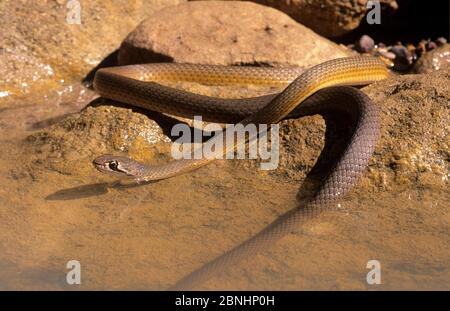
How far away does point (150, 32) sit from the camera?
812 cm

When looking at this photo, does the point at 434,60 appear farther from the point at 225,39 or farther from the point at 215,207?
the point at 215,207

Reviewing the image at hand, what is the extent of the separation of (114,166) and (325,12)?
4.36 metres

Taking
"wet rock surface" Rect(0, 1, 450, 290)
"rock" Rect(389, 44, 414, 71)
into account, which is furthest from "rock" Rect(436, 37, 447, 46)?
"wet rock surface" Rect(0, 1, 450, 290)

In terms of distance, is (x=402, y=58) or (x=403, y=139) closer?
(x=403, y=139)

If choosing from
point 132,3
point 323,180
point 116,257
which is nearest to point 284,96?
point 323,180

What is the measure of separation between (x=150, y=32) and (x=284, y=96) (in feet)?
8.55

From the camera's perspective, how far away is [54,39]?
8.76m

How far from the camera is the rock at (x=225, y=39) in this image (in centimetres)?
784

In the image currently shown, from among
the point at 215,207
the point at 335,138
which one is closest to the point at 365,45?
the point at 335,138

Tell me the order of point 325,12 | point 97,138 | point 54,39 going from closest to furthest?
1. point 97,138
2. point 54,39
3. point 325,12

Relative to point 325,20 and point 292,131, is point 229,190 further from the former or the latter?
point 325,20

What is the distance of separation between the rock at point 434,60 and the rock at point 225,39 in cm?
104

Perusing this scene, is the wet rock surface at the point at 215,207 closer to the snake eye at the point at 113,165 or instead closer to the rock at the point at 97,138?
the rock at the point at 97,138
